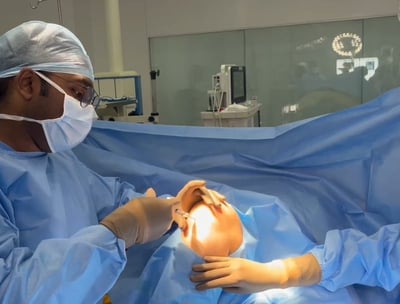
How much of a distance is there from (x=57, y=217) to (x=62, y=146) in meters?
0.17

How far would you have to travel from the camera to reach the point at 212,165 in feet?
4.58

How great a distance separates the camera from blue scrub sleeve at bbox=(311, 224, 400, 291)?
1.00 meters

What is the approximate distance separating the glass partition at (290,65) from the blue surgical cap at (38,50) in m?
3.43

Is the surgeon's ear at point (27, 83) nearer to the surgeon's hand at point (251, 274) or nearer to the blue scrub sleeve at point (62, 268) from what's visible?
the blue scrub sleeve at point (62, 268)

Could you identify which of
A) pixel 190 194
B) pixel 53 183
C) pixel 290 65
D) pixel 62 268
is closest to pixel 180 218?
pixel 190 194

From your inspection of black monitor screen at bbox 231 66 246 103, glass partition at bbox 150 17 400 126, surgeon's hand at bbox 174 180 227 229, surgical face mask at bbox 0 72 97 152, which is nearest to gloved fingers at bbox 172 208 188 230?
surgeon's hand at bbox 174 180 227 229

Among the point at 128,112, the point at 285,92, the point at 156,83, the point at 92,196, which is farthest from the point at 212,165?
the point at 156,83

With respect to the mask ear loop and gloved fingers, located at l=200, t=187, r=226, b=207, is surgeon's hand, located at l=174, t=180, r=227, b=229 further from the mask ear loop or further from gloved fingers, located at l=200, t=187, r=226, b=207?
the mask ear loop

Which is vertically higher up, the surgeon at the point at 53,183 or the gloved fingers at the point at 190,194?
the surgeon at the point at 53,183

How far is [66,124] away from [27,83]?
0.12 metres

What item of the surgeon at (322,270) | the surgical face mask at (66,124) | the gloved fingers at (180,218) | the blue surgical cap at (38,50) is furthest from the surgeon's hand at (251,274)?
the blue surgical cap at (38,50)

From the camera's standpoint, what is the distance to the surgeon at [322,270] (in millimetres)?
994

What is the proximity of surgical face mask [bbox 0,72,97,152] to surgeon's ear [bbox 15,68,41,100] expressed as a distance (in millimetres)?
13

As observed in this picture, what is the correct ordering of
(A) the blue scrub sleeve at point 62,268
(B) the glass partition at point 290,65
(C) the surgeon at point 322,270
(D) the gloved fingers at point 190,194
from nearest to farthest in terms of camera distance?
1. (A) the blue scrub sleeve at point 62,268
2. (C) the surgeon at point 322,270
3. (D) the gloved fingers at point 190,194
4. (B) the glass partition at point 290,65
